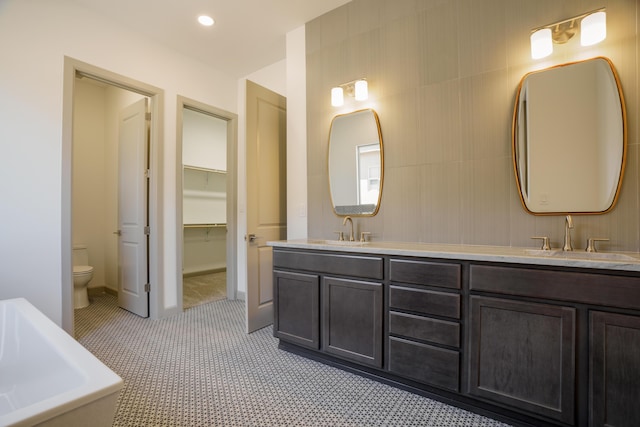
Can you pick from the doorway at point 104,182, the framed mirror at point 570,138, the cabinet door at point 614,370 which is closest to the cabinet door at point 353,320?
the cabinet door at point 614,370

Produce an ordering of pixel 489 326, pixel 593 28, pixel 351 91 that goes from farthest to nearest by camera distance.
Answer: pixel 351 91
pixel 593 28
pixel 489 326

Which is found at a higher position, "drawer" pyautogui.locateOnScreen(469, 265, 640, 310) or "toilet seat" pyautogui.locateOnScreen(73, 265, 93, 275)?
"drawer" pyautogui.locateOnScreen(469, 265, 640, 310)

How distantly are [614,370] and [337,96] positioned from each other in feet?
8.16

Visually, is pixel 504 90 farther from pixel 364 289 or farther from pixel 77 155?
pixel 77 155

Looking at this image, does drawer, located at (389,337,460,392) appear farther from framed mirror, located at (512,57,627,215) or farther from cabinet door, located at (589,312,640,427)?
framed mirror, located at (512,57,627,215)

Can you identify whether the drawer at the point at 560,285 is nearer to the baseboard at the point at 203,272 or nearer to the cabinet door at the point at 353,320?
the cabinet door at the point at 353,320

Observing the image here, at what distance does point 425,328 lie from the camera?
1860 mm

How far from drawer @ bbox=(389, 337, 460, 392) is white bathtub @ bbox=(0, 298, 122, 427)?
153 cm

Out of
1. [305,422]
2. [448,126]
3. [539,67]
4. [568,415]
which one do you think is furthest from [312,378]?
[539,67]

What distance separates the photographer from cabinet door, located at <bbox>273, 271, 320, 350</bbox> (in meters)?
2.33

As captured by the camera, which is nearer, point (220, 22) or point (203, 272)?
point (220, 22)

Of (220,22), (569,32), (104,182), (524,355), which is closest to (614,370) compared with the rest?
(524,355)

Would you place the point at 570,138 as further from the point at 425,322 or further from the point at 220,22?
the point at 220,22

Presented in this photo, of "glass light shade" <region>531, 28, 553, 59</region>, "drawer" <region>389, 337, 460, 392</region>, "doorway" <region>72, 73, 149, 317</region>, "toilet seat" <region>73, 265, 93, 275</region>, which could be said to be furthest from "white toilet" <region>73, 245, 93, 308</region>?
"glass light shade" <region>531, 28, 553, 59</region>
